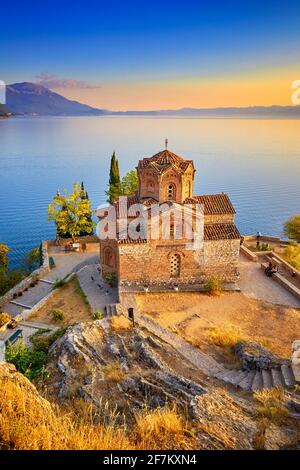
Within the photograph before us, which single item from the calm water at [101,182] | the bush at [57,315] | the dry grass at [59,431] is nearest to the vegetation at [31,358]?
the bush at [57,315]

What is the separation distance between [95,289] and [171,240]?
17.7 feet

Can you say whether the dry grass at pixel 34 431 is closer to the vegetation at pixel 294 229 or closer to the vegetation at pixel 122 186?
the vegetation at pixel 294 229

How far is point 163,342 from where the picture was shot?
14242 millimetres

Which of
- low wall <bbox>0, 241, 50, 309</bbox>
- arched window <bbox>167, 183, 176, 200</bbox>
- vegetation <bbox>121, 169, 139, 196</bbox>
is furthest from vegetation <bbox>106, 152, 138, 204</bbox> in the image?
arched window <bbox>167, 183, 176, 200</bbox>

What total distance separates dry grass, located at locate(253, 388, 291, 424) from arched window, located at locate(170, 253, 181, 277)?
35.6 feet

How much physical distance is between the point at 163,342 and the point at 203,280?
21.4 ft

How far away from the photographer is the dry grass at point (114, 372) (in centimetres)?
917

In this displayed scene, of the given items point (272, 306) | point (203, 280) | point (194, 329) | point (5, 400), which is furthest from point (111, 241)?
point (5, 400)

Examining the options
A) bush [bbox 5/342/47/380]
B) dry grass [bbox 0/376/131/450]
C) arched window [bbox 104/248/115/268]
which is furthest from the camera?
arched window [bbox 104/248/115/268]

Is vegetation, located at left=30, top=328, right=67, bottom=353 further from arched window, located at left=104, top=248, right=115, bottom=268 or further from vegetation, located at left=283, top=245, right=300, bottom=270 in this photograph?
vegetation, located at left=283, top=245, right=300, bottom=270

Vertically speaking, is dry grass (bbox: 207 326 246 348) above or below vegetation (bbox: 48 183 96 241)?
below

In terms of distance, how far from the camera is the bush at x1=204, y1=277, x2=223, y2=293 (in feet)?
62.9

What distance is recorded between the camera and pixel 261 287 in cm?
2020
